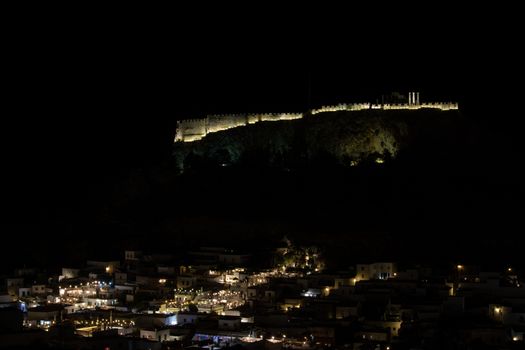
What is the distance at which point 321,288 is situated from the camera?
35.7m

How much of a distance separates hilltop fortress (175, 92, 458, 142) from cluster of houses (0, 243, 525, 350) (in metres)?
12.7

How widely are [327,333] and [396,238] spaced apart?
1412 centimetres

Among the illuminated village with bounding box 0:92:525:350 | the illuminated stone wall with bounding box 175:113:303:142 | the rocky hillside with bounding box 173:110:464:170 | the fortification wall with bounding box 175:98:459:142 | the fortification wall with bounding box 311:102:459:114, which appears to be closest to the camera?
the illuminated village with bounding box 0:92:525:350

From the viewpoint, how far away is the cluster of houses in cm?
2725

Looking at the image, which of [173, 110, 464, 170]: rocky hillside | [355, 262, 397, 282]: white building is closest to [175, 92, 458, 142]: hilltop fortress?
[173, 110, 464, 170]: rocky hillside

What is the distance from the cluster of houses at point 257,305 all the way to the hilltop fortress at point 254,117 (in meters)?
12.7

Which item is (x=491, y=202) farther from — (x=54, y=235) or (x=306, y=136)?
(x=54, y=235)

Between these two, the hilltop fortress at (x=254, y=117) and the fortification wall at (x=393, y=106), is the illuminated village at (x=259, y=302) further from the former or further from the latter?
the fortification wall at (x=393, y=106)

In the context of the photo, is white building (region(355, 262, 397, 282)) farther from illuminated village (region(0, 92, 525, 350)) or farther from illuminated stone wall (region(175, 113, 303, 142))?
illuminated stone wall (region(175, 113, 303, 142))

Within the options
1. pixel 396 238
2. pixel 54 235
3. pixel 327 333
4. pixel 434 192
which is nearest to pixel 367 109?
pixel 434 192

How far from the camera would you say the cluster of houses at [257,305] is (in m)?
27.2

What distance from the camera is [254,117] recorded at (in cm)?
5441

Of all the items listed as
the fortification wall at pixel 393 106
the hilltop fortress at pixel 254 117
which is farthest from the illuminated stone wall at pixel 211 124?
the fortification wall at pixel 393 106

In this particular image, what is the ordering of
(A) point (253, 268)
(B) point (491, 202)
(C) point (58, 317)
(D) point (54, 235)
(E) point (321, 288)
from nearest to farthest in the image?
(C) point (58, 317) → (E) point (321, 288) → (A) point (253, 268) → (B) point (491, 202) → (D) point (54, 235)
